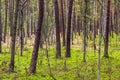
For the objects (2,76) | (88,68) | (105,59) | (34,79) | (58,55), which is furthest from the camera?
(58,55)

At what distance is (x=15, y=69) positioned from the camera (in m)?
16.7

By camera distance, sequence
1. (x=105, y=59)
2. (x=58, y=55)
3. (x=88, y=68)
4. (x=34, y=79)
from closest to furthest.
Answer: (x=34, y=79), (x=88, y=68), (x=105, y=59), (x=58, y=55)

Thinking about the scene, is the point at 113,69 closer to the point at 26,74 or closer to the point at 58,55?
the point at 26,74

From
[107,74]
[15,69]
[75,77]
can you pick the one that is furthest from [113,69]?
[15,69]

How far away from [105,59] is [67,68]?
3.40 meters

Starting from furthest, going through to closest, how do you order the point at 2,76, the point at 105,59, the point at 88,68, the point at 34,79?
the point at 105,59 < the point at 88,68 < the point at 2,76 < the point at 34,79

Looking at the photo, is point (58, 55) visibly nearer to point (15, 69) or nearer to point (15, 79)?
point (15, 69)

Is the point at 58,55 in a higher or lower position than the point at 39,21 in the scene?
lower

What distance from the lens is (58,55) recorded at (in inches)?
819

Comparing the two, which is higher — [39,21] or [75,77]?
[39,21]

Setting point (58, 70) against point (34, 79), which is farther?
point (58, 70)

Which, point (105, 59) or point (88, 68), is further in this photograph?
point (105, 59)

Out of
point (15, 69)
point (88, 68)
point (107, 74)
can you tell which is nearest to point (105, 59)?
point (88, 68)

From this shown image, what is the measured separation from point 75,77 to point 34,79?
2093 mm
